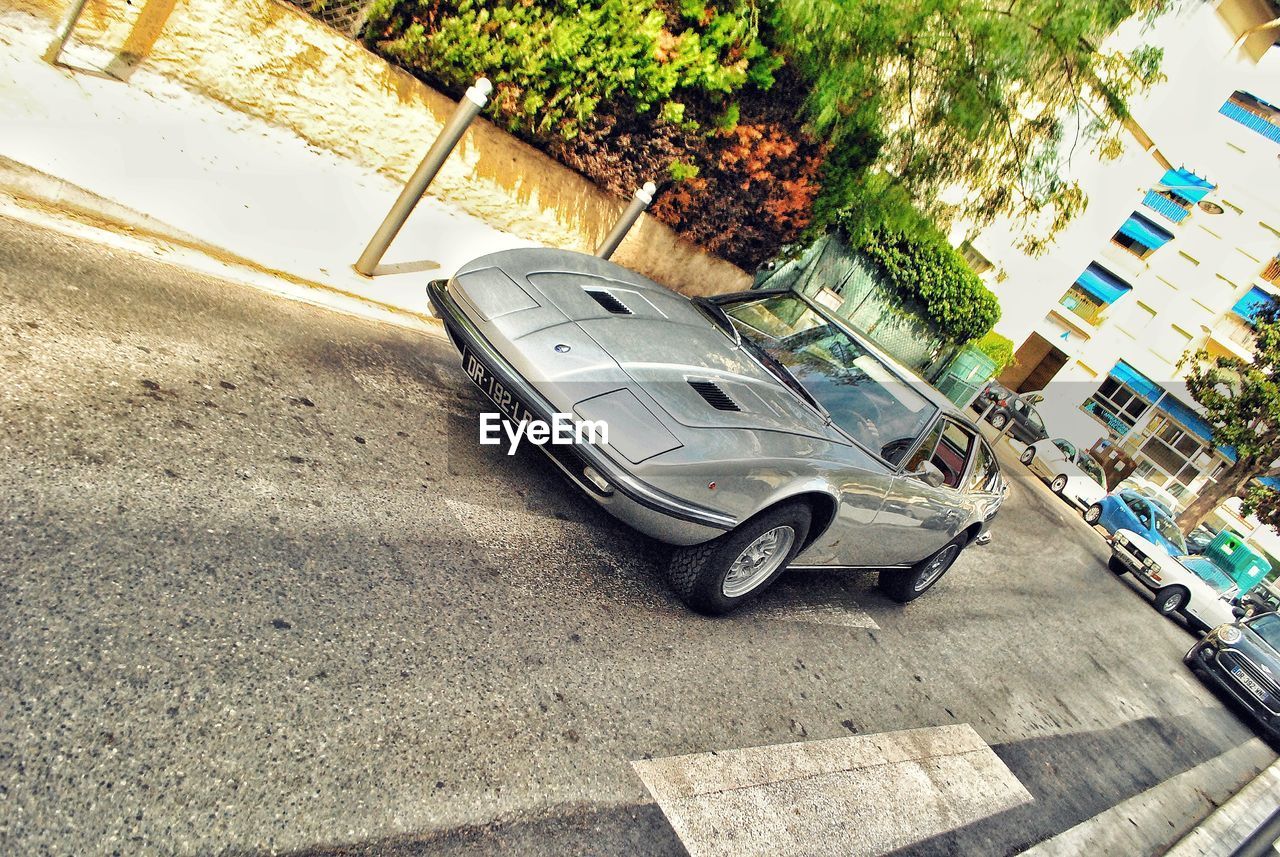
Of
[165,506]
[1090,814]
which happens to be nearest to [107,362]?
[165,506]

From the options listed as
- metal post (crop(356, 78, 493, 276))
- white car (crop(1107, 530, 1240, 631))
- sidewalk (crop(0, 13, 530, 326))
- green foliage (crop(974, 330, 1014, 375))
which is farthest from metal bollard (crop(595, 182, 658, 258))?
green foliage (crop(974, 330, 1014, 375))

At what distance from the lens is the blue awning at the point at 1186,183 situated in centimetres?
2872

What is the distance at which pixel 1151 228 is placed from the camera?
3062 cm

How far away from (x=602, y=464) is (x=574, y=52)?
5.20 meters

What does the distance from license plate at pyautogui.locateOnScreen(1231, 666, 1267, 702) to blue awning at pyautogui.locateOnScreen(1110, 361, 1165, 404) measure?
84.7ft

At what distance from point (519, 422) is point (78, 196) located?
10.5 ft

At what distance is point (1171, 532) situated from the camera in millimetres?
14305

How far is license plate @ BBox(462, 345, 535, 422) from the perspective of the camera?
3578mm

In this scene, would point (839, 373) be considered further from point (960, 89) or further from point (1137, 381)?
point (1137, 381)

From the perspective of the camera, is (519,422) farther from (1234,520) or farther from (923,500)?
(1234,520)

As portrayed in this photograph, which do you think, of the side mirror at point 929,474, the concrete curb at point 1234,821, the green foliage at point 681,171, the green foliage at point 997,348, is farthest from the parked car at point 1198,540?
the side mirror at point 929,474

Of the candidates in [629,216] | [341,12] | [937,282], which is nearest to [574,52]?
[629,216]

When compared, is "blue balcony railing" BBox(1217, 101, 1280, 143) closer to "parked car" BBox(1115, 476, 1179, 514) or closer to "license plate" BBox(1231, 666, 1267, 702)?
"parked car" BBox(1115, 476, 1179, 514)

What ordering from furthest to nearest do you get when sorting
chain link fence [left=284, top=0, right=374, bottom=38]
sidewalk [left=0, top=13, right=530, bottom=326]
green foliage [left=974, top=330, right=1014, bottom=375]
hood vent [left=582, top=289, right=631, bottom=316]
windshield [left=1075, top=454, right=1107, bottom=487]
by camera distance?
green foliage [left=974, top=330, right=1014, bottom=375] < windshield [left=1075, top=454, right=1107, bottom=487] < chain link fence [left=284, top=0, right=374, bottom=38] < sidewalk [left=0, top=13, right=530, bottom=326] < hood vent [left=582, top=289, right=631, bottom=316]
